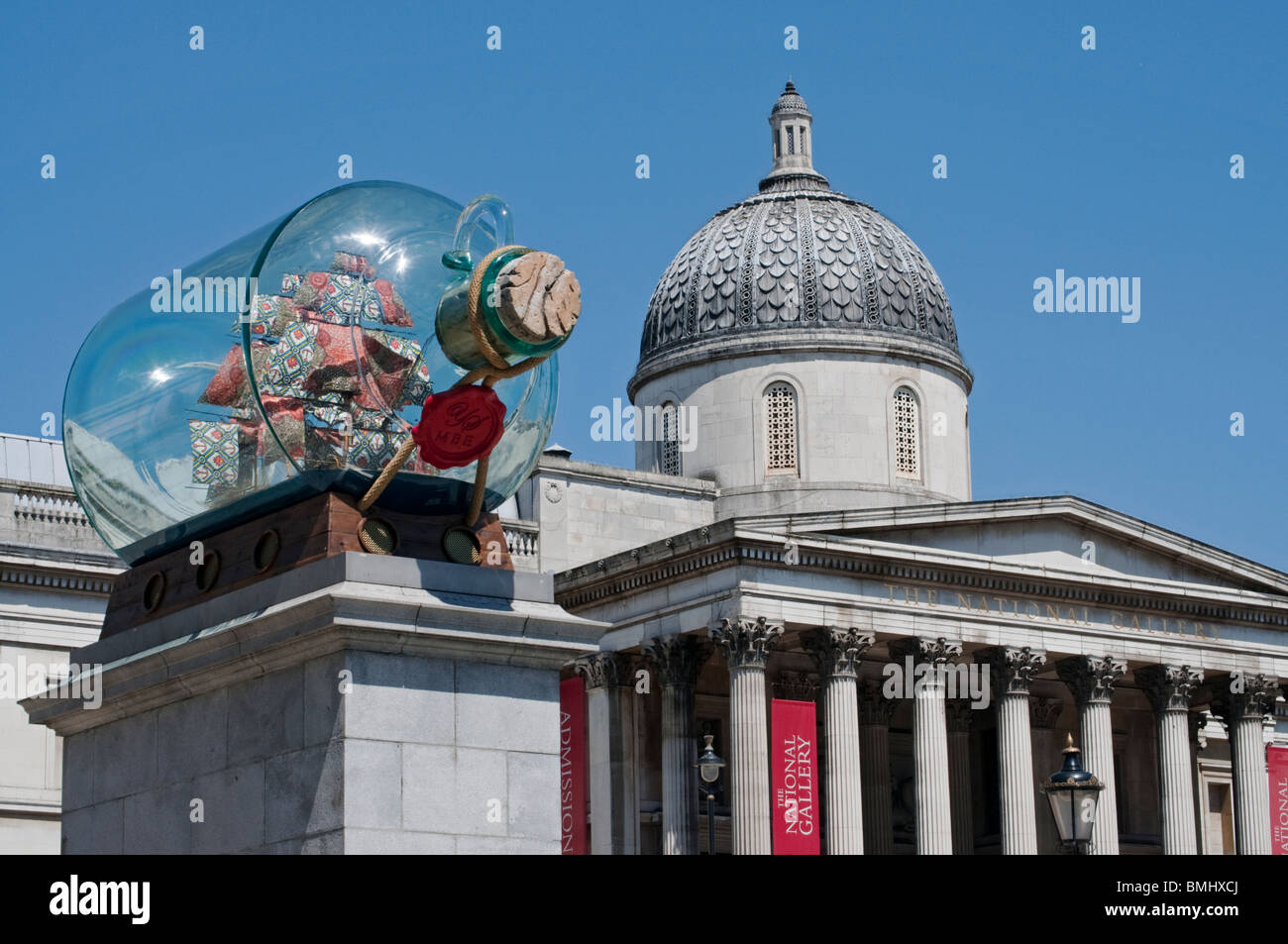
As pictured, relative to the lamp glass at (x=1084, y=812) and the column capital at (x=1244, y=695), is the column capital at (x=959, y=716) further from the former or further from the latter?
Result: the lamp glass at (x=1084, y=812)

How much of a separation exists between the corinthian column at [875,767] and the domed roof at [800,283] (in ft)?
35.7

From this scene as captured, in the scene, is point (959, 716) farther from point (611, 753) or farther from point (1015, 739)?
point (611, 753)

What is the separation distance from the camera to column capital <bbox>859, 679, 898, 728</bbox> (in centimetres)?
5441

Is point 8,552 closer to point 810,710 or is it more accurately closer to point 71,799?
point 810,710

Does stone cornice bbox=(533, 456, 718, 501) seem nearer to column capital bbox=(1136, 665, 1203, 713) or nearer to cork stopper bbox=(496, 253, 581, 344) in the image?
column capital bbox=(1136, 665, 1203, 713)

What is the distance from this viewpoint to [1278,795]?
2143 inches

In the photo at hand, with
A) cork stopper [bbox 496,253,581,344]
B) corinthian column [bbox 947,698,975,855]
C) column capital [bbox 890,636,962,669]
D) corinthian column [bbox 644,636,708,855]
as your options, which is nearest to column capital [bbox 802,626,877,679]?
column capital [bbox 890,636,962,669]

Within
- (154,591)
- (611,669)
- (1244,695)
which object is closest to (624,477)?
(611,669)

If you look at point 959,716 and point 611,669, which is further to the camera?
point 959,716

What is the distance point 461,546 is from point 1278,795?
1824 inches

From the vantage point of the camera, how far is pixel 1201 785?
62.5 m

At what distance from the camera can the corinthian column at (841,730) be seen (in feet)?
157

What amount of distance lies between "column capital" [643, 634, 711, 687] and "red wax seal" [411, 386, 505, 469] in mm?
38232

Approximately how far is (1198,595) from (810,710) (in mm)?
11856
